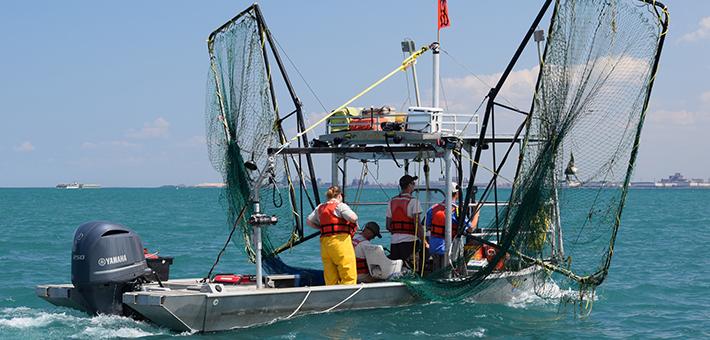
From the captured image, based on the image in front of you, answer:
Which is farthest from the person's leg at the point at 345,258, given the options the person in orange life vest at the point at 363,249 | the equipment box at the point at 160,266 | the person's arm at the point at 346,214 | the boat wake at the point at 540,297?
the boat wake at the point at 540,297

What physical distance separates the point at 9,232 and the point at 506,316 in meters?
30.2

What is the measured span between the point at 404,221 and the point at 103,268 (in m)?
4.45

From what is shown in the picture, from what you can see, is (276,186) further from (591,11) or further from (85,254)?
(591,11)

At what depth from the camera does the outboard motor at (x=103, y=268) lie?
41.7ft

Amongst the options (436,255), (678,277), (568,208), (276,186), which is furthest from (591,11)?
(678,277)

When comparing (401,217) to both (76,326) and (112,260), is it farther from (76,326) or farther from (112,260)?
(76,326)

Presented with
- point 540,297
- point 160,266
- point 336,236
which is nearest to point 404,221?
point 336,236

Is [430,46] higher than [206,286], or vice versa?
[430,46]

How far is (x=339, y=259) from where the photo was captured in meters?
13.8

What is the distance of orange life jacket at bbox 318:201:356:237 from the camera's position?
13617 millimetres

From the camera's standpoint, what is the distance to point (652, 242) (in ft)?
115

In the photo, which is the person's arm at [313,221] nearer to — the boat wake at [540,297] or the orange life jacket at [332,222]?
the orange life jacket at [332,222]

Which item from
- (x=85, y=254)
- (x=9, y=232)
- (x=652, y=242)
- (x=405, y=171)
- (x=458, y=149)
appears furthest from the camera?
(x=9, y=232)

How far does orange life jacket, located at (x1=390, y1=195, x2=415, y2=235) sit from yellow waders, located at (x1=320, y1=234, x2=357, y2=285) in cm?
100
